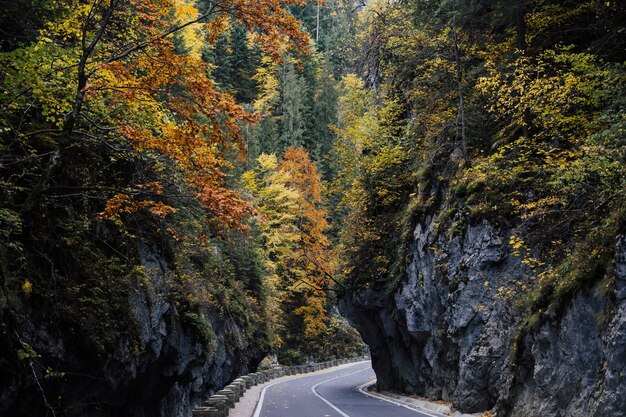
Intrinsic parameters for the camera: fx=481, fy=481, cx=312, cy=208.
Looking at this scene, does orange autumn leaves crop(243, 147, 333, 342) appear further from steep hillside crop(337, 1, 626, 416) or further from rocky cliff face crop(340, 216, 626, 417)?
rocky cliff face crop(340, 216, 626, 417)

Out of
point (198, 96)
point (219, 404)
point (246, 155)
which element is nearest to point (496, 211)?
point (246, 155)

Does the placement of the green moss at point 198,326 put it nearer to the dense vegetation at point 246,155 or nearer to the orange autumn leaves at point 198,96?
the dense vegetation at point 246,155

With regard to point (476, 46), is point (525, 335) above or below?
below

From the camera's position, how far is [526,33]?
17.9m

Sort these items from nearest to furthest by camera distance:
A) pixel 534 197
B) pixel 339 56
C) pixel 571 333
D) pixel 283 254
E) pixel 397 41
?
1. pixel 571 333
2. pixel 534 197
3. pixel 397 41
4. pixel 283 254
5. pixel 339 56

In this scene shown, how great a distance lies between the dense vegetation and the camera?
7.80 meters

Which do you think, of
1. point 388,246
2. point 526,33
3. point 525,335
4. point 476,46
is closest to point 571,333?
point 525,335

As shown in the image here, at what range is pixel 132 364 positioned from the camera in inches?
411

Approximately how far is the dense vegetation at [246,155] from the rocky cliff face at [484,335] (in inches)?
29.3

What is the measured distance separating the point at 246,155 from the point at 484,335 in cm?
939

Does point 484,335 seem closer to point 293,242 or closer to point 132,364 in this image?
point 132,364

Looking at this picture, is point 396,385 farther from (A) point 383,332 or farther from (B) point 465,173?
(B) point 465,173

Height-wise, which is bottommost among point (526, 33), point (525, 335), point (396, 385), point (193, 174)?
point (396, 385)

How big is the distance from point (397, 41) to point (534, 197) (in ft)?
38.1
